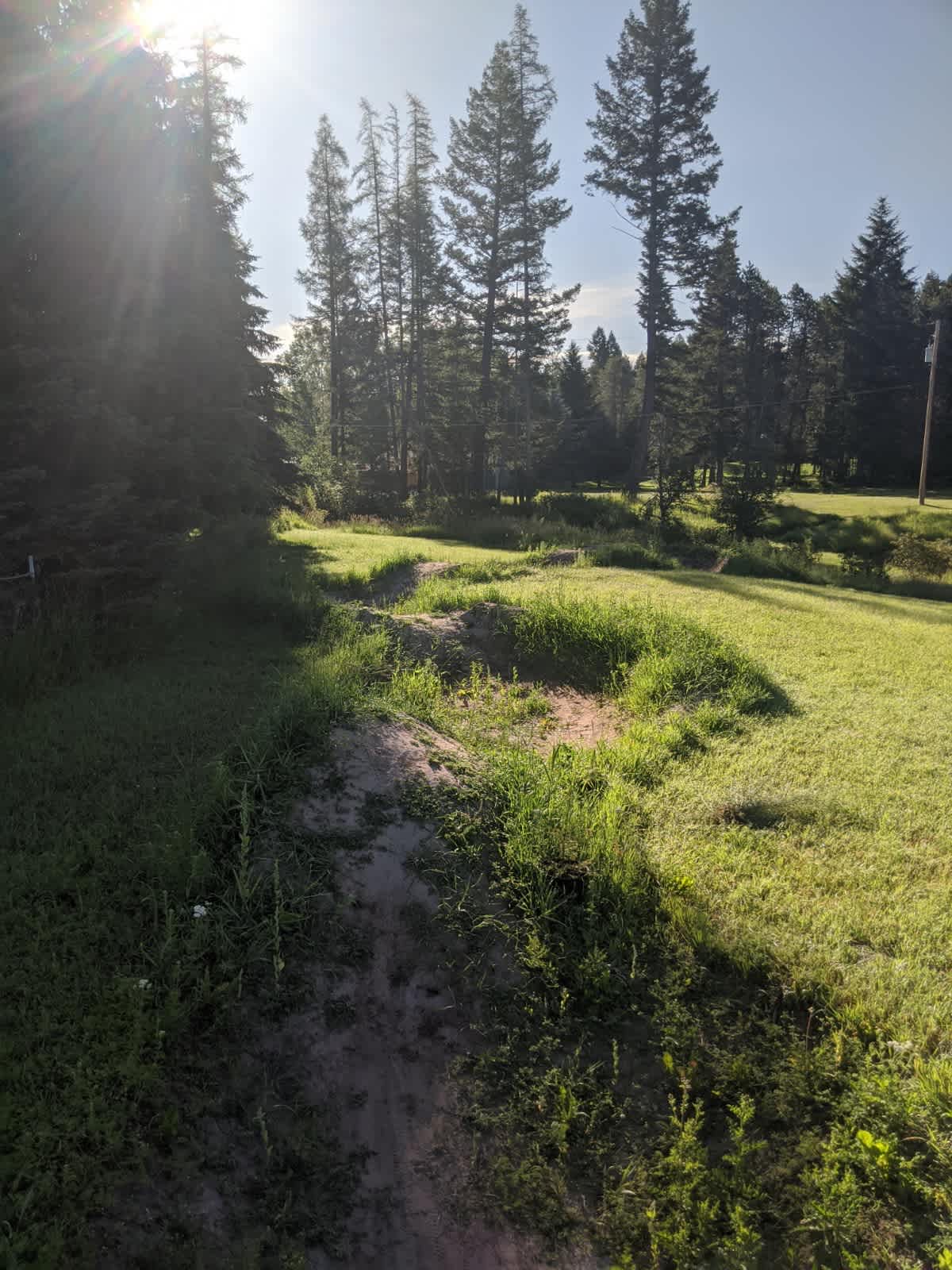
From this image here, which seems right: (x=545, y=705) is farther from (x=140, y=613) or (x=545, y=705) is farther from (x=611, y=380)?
(x=611, y=380)

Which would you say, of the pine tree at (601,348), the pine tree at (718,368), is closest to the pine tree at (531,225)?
the pine tree at (718,368)

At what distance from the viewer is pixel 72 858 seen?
3391mm

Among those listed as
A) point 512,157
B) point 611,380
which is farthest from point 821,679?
point 611,380

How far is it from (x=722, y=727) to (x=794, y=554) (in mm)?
13398

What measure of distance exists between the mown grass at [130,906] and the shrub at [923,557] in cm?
A: 1602

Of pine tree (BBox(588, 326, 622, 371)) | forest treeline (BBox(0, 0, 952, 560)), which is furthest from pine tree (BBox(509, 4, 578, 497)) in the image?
pine tree (BBox(588, 326, 622, 371))

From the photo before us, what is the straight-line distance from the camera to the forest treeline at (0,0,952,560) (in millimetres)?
6504

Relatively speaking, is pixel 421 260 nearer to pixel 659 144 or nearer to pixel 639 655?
pixel 659 144

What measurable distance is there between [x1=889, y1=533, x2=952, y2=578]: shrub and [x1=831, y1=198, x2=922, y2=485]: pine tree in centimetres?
2895

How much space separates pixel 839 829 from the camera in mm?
4297

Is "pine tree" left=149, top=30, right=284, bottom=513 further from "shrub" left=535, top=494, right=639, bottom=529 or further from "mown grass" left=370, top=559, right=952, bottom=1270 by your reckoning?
"shrub" left=535, top=494, right=639, bottom=529

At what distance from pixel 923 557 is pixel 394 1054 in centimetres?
1828

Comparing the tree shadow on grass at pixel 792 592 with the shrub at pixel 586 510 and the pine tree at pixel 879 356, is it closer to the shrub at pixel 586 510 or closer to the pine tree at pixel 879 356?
the shrub at pixel 586 510

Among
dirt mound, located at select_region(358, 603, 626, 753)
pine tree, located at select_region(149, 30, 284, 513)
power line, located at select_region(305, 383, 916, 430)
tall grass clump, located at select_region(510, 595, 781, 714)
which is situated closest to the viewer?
dirt mound, located at select_region(358, 603, 626, 753)
